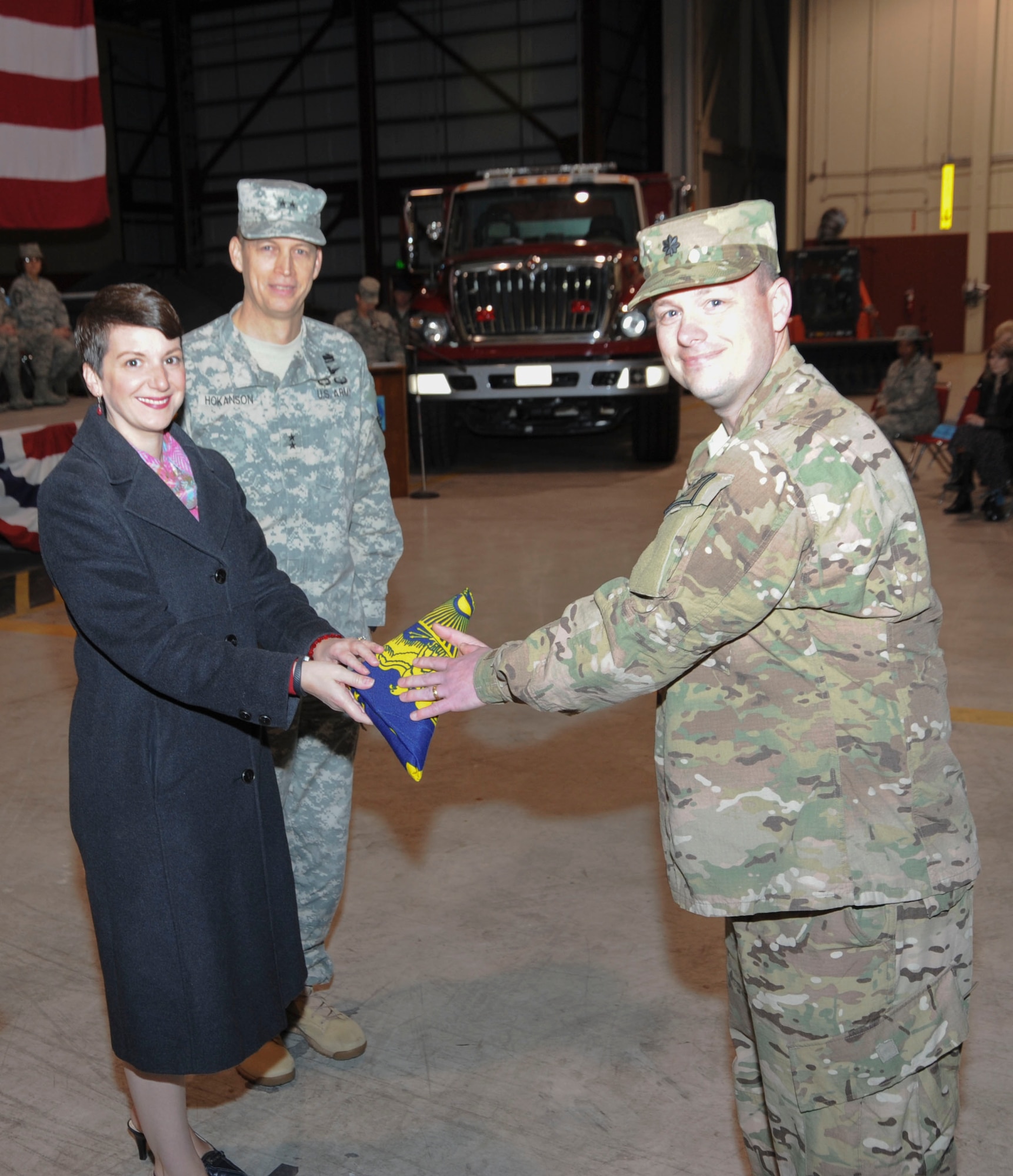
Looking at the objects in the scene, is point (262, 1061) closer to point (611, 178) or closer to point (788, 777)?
point (788, 777)

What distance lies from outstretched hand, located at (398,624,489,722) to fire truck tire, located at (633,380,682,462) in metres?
8.33

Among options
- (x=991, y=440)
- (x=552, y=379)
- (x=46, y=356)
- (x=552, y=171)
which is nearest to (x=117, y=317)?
(x=991, y=440)

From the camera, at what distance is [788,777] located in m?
1.55

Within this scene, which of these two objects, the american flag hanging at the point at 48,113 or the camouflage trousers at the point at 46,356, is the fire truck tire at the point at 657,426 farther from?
the american flag hanging at the point at 48,113

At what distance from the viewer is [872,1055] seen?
159cm

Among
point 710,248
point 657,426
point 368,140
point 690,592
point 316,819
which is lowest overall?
point 316,819

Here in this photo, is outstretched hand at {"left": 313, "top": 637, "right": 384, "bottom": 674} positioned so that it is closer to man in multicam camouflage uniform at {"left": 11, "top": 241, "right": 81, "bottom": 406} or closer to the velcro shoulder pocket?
the velcro shoulder pocket

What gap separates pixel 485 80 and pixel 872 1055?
749 inches

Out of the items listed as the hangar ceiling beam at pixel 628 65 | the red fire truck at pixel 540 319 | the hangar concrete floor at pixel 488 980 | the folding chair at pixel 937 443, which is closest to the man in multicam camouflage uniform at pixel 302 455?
the hangar concrete floor at pixel 488 980

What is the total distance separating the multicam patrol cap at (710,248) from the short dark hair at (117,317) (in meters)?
0.75

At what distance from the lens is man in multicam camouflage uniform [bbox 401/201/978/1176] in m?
1.48

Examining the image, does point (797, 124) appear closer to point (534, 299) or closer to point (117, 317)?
point (534, 299)

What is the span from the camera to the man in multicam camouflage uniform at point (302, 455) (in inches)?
96.1

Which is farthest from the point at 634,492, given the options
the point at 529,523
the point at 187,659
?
the point at 187,659
